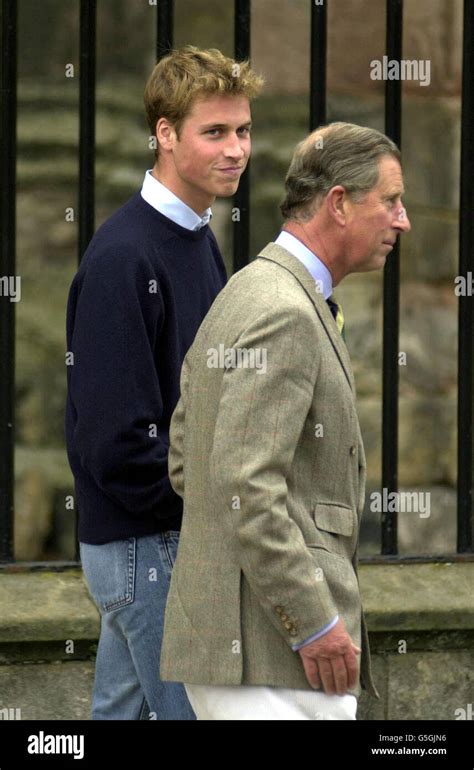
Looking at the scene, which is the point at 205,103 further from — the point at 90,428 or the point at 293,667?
the point at 293,667

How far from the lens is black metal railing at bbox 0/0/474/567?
14.9 ft

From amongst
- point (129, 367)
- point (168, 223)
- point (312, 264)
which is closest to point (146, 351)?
point (129, 367)

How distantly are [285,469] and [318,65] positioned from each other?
220 cm

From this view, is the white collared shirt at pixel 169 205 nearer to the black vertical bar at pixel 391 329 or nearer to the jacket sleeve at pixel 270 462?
the jacket sleeve at pixel 270 462

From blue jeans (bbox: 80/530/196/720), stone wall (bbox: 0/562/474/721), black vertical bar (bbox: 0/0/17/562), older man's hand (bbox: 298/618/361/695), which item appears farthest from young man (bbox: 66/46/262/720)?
black vertical bar (bbox: 0/0/17/562)

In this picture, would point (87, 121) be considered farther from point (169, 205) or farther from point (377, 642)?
point (377, 642)

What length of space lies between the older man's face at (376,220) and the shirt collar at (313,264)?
0.06 metres

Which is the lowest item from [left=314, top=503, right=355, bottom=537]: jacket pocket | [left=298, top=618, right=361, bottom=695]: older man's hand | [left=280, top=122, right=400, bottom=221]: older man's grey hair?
[left=298, top=618, right=361, bottom=695]: older man's hand

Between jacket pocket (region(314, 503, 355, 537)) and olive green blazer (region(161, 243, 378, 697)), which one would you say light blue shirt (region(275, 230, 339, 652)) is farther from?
jacket pocket (region(314, 503, 355, 537))

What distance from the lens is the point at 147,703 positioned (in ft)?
11.4

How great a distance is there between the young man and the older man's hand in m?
0.56

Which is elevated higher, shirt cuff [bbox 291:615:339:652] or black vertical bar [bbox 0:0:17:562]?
black vertical bar [bbox 0:0:17:562]

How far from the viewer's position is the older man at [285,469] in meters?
2.76
